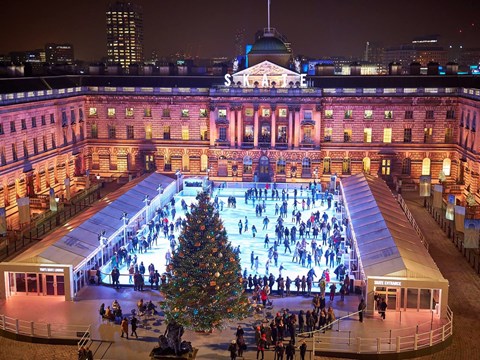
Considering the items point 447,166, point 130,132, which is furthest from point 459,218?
point 130,132

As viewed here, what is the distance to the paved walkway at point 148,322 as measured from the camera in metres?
36.8

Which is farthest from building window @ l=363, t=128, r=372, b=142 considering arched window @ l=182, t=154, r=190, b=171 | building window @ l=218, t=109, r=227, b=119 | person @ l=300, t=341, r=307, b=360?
person @ l=300, t=341, r=307, b=360

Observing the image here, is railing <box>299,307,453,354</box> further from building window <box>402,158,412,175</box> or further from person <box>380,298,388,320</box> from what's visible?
building window <box>402,158,412,175</box>

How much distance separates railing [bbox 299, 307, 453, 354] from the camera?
3672cm

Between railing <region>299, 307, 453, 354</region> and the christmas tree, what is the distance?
16.6ft

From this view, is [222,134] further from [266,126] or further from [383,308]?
[383,308]

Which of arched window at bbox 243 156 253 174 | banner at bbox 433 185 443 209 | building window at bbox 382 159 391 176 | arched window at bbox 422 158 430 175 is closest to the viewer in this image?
banner at bbox 433 185 443 209

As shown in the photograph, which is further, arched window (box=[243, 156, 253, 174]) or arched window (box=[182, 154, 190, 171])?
arched window (box=[182, 154, 190, 171])

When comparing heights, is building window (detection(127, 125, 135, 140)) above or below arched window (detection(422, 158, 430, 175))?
above

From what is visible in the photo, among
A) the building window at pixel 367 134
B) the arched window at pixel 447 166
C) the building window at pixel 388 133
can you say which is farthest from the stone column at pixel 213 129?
the arched window at pixel 447 166

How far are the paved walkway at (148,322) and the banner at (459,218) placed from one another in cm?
728

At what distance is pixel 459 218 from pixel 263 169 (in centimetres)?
3655

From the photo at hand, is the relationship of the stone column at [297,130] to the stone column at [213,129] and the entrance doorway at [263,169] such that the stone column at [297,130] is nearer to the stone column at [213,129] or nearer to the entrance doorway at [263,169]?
the entrance doorway at [263,169]

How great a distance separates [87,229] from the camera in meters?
51.6
